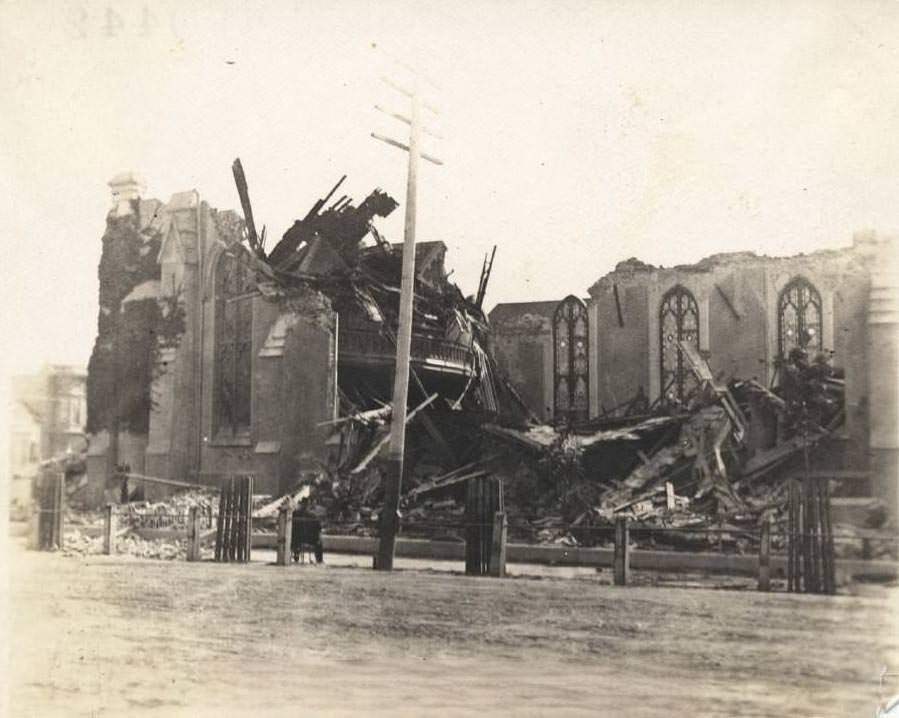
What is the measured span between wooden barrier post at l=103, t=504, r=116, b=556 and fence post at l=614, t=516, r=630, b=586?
3712 mm

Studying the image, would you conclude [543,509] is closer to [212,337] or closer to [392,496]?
[392,496]

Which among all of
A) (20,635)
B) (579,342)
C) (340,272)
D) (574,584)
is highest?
(340,272)

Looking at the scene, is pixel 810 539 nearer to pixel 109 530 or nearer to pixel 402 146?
pixel 402 146

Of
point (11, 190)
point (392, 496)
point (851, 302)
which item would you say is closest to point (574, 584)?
point (392, 496)

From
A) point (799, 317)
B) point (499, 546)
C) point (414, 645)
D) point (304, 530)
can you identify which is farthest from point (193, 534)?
point (799, 317)

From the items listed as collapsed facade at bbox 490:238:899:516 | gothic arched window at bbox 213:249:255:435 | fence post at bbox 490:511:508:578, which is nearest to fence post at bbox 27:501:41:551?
gothic arched window at bbox 213:249:255:435

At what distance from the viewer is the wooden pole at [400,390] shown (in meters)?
7.06

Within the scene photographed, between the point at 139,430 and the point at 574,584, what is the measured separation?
131 inches

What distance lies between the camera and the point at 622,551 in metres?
6.61

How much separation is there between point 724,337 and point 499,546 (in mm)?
1956

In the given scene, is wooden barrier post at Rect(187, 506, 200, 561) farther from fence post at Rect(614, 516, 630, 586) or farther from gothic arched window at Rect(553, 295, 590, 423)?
fence post at Rect(614, 516, 630, 586)

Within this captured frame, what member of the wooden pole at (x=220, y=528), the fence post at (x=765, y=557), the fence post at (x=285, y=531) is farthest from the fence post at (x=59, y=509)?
the fence post at (x=765, y=557)

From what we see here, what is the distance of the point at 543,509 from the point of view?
6.95 metres

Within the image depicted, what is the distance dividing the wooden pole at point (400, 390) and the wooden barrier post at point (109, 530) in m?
2.13
